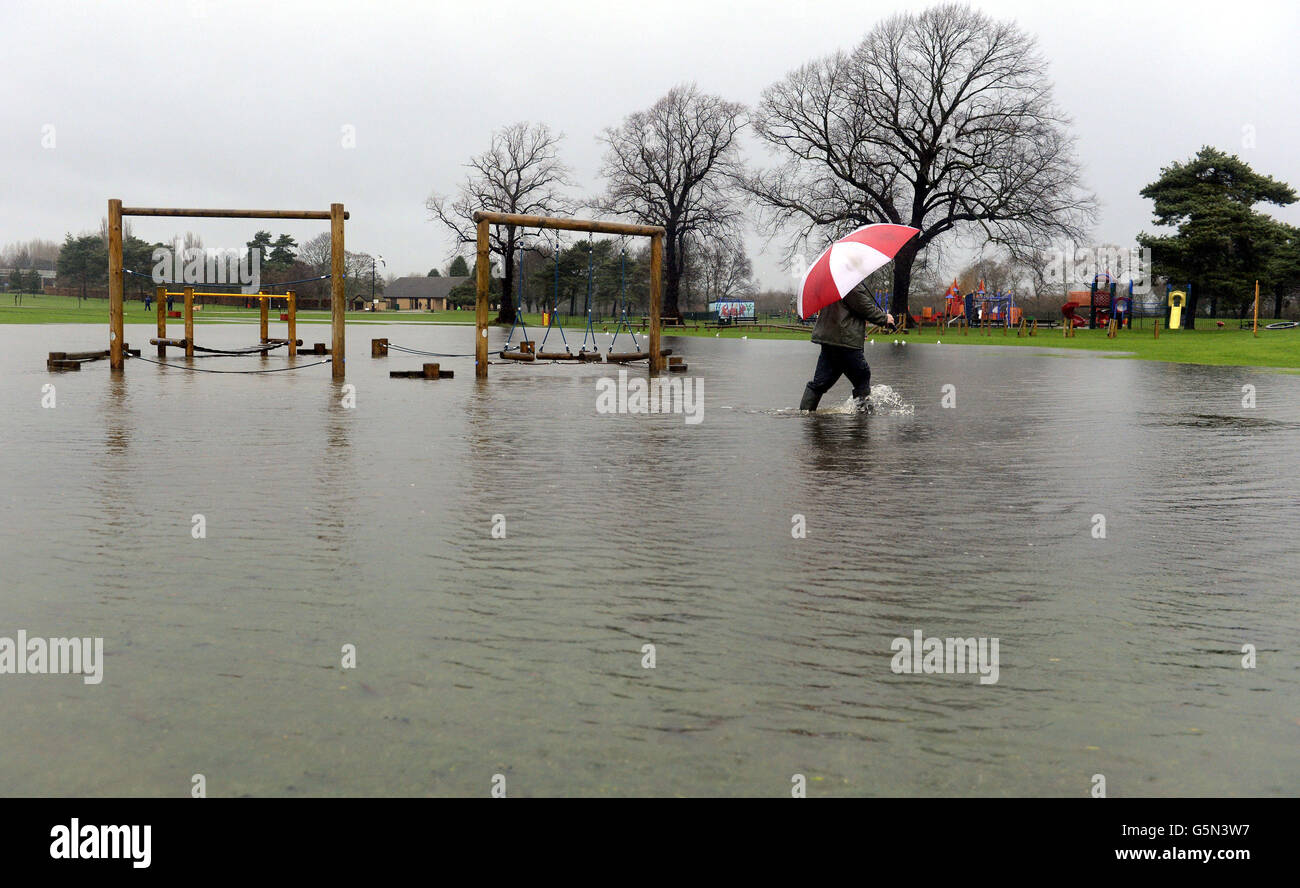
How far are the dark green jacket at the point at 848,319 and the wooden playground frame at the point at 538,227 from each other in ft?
22.2

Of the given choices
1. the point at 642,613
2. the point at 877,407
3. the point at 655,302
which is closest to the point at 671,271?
the point at 655,302

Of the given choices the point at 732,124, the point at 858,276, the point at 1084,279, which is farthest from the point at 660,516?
the point at 732,124

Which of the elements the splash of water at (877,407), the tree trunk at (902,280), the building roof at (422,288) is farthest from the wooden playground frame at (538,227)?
the building roof at (422,288)

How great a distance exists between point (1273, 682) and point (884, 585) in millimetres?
1859

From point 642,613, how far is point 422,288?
553 feet

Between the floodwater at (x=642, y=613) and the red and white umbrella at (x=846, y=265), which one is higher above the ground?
the red and white umbrella at (x=846, y=265)

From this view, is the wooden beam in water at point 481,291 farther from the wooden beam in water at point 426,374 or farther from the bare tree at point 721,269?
the bare tree at point 721,269

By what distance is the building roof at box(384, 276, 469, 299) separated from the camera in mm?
167250

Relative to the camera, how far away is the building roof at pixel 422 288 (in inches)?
6585

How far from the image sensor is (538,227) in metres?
22.5

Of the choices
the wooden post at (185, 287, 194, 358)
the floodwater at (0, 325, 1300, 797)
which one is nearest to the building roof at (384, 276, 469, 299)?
the wooden post at (185, 287, 194, 358)

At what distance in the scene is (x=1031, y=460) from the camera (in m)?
10.7

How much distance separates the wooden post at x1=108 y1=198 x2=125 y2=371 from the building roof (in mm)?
146326

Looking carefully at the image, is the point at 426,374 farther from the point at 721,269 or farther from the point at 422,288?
the point at 422,288
